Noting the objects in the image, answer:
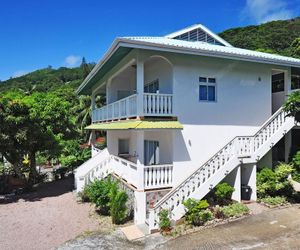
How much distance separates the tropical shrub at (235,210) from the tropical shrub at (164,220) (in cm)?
252

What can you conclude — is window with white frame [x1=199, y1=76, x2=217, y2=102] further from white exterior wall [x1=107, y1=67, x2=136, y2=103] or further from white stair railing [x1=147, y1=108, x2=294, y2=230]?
white exterior wall [x1=107, y1=67, x2=136, y2=103]

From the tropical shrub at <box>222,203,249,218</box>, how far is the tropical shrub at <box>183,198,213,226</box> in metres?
0.77

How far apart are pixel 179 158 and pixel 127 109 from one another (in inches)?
133

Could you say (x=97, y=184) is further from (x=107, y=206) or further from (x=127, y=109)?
(x=127, y=109)

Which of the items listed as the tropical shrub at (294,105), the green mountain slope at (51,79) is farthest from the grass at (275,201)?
the green mountain slope at (51,79)

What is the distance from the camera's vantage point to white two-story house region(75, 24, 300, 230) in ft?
37.9

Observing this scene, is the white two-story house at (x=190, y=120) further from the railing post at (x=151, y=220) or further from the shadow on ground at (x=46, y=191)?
the shadow on ground at (x=46, y=191)

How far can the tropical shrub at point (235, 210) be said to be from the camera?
11.2 meters

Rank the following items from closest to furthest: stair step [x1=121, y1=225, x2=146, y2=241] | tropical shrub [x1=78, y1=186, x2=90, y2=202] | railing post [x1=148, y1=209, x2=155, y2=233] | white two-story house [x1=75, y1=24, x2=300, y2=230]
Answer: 1. stair step [x1=121, y1=225, x2=146, y2=241]
2. railing post [x1=148, y1=209, x2=155, y2=233]
3. white two-story house [x1=75, y1=24, x2=300, y2=230]
4. tropical shrub [x1=78, y1=186, x2=90, y2=202]

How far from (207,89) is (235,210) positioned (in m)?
5.83

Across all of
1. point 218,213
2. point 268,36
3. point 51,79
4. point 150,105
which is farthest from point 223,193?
point 51,79

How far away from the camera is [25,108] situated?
664 inches

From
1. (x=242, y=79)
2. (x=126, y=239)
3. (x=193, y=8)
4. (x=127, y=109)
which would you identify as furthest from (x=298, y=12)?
(x=126, y=239)

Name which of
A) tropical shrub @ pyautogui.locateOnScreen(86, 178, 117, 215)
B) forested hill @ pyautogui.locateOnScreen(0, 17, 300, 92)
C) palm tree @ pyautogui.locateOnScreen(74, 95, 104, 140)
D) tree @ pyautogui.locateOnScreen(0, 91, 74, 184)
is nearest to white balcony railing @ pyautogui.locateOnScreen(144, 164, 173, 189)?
tropical shrub @ pyautogui.locateOnScreen(86, 178, 117, 215)
